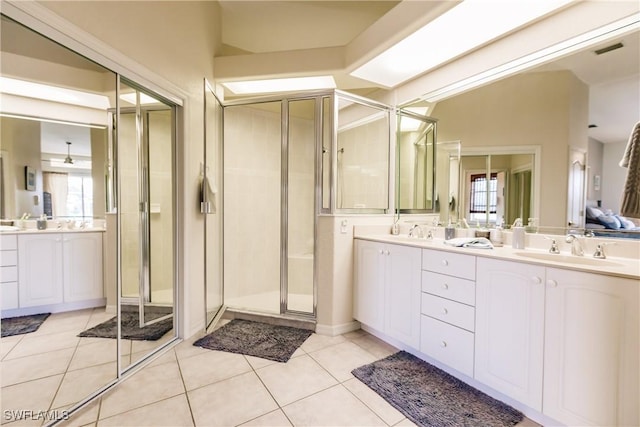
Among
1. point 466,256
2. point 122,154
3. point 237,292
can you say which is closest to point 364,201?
point 466,256

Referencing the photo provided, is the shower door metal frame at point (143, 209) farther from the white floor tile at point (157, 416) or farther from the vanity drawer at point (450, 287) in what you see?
the vanity drawer at point (450, 287)

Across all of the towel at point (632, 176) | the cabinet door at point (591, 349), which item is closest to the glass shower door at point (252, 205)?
the cabinet door at point (591, 349)

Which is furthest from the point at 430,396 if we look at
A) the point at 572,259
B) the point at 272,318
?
the point at 272,318

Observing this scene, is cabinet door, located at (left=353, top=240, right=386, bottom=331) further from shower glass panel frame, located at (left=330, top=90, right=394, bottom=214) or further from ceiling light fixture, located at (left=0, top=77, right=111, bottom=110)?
ceiling light fixture, located at (left=0, top=77, right=111, bottom=110)

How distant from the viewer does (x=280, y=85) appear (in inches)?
121

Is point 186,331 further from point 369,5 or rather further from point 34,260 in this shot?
point 369,5

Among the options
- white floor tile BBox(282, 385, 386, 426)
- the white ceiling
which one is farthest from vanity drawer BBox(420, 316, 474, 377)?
the white ceiling

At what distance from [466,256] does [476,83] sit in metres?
1.42

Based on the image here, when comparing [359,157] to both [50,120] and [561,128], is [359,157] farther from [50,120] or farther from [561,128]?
[50,120]

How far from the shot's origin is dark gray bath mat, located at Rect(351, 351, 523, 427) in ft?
5.13

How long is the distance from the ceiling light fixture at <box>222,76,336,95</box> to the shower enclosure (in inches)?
7.4

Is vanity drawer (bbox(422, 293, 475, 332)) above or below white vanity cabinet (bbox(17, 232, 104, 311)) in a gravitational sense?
below

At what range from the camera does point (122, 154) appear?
199 centimetres

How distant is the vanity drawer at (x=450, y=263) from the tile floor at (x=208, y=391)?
83 cm
